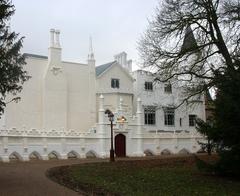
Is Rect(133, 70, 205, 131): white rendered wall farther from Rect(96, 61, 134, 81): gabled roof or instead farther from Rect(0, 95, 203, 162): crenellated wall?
Result: Rect(0, 95, 203, 162): crenellated wall

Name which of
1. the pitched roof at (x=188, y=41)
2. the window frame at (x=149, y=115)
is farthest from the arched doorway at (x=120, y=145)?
the pitched roof at (x=188, y=41)

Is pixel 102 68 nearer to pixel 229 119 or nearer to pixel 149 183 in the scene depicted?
pixel 229 119

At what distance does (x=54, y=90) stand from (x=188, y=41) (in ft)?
72.7

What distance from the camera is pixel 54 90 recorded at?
47.5 meters

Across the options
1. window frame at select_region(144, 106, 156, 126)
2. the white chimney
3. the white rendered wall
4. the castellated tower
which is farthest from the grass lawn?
the white chimney

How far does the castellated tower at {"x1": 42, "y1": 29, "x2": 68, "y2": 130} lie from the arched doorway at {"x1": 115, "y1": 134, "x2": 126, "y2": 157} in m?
5.77

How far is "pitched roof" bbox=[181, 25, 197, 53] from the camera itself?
27961 mm

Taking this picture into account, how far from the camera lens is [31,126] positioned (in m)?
45.7

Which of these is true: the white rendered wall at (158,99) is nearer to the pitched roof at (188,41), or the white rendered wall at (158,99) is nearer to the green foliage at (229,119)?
the pitched roof at (188,41)

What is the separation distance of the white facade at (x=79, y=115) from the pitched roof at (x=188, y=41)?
13.7 metres

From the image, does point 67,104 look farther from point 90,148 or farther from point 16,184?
point 16,184

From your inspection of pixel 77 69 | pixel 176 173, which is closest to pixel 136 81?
pixel 77 69

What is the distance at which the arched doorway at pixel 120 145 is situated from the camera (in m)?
46.4

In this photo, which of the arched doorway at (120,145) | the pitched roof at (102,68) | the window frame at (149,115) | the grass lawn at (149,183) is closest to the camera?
the grass lawn at (149,183)
